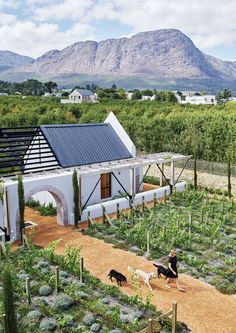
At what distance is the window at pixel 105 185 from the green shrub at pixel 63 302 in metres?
12.4

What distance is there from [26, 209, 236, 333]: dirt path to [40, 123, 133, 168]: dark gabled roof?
5856 millimetres

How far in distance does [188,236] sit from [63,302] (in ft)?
25.9

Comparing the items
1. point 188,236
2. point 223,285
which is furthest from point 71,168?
point 223,285

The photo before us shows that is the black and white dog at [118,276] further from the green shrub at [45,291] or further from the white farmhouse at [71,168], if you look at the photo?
the white farmhouse at [71,168]

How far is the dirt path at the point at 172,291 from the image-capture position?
12058 mm

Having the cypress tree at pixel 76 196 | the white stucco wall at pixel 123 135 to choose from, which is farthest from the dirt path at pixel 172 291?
the white stucco wall at pixel 123 135

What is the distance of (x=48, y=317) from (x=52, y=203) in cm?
1234

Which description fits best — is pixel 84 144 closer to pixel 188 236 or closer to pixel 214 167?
pixel 188 236

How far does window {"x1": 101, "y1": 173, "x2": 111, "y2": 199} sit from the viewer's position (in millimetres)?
24820

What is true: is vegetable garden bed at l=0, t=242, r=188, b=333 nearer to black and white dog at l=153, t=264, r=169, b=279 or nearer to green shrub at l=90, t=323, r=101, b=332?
green shrub at l=90, t=323, r=101, b=332

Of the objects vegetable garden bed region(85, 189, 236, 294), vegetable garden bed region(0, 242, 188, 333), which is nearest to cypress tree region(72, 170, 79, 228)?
vegetable garden bed region(85, 189, 236, 294)

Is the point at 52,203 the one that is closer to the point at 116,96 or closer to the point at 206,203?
the point at 206,203

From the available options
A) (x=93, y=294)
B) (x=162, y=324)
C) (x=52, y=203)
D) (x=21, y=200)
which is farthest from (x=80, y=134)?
(x=162, y=324)

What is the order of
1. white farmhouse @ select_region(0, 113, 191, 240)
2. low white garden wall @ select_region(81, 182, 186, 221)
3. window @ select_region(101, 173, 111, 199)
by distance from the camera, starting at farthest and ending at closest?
window @ select_region(101, 173, 111, 199), low white garden wall @ select_region(81, 182, 186, 221), white farmhouse @ select_region(0, 113, 191, 240)
